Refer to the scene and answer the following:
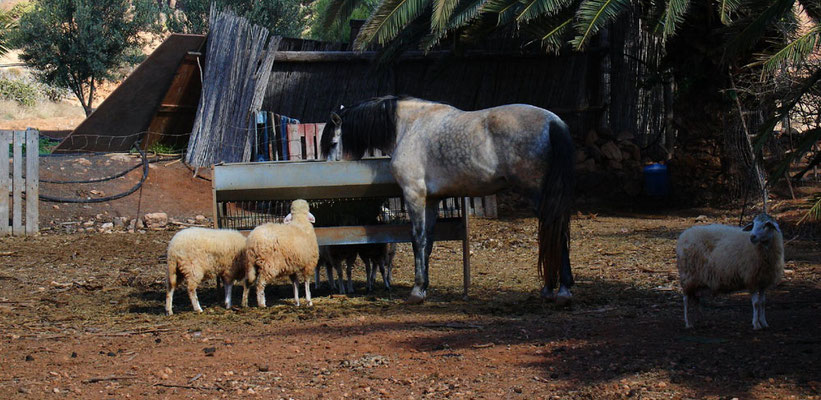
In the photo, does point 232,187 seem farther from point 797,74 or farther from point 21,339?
point 797,74

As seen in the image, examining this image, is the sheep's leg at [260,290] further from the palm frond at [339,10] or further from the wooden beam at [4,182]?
the palm frond at [339,10]

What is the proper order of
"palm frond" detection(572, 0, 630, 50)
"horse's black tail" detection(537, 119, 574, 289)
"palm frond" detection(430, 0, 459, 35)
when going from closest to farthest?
1. "horse's black tail" detection(537, 119, 574, 289)
2. "palm frond" detection(572, 0, 630, 50)
3. "palm frond" detection(430, 0, 459, 35)

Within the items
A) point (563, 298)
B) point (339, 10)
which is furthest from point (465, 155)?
point (339, 10)

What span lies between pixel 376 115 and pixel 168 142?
11.1 metres

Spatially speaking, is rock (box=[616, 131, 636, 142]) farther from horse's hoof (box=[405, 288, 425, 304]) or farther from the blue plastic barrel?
horse's hoof (box=[405, 288, 425, 304])

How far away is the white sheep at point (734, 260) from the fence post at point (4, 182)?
11117 millimetres

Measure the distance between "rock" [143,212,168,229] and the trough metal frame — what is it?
554 centimetres

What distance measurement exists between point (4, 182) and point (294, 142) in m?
4.91

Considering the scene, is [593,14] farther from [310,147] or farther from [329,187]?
[310,147]

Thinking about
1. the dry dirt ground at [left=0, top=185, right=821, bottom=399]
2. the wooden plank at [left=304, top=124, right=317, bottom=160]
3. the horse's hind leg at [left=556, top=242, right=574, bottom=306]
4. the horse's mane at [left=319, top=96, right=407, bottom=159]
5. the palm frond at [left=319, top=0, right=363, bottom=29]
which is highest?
the palm frond at [left=319, top=0, right=363, bottom=29]

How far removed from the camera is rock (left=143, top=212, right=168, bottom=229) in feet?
47.2

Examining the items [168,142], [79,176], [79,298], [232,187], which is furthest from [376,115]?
[168,142]

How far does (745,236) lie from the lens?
674 cm

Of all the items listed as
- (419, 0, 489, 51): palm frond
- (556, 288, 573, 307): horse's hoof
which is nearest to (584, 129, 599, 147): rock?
(419, 0, 489, 51): palm frond
